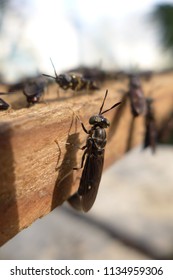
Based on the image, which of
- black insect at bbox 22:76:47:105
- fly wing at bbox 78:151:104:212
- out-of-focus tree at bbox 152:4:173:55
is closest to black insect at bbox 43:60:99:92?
black insect at bbox 22:76:47:105

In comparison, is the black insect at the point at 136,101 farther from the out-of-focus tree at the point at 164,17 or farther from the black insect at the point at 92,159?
the out-of-focus tree at the point at 164,17

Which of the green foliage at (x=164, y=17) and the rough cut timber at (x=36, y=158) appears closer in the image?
the rough cut timber at (x=36, y=158)

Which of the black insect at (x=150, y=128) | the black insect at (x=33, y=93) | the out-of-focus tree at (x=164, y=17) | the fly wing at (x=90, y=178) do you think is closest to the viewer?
the fly wing at (x=90, y=178)

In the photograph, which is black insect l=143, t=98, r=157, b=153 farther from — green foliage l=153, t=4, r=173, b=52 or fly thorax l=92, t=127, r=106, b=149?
green foliage l=153, t=4, r=173, b=52

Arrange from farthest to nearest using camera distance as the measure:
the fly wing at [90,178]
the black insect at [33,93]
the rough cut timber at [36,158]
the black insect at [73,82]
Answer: the black insect at [73,82] < the black insect at [33,93] < the fly wing at [90,178] < the rough cut timber at [36,158]

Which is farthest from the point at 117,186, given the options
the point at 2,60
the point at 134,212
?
the point at 2,60

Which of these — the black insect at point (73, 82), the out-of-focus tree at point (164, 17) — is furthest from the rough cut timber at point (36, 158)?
the out-of-focus tree at point (164, 17)

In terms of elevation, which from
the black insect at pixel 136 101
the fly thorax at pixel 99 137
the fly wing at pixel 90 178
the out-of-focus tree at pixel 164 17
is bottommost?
the fly wing at pixel 90 178

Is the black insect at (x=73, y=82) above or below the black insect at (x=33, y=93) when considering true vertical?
above
